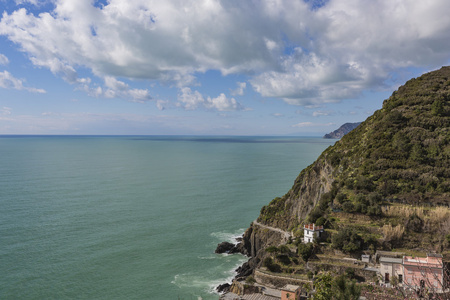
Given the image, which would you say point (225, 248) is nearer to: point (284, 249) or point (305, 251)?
point (284, 249)

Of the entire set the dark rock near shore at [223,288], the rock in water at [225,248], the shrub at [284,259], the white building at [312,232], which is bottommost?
the dark rock near shore at [223,288]

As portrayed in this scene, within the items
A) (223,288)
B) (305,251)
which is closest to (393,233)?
(305,251)

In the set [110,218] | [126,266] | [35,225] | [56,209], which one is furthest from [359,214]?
[56,209]

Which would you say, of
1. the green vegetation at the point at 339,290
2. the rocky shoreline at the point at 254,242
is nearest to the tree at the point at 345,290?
the green vegetation at the point at 339,290

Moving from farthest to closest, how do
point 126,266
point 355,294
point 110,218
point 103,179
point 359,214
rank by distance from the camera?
point 103,179 < point 110,218 < point 126,266 < point 359,214 < point 355,294

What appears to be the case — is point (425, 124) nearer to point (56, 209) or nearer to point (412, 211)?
point (412, 211)

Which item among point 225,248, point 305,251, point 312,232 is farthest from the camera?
point 225,248

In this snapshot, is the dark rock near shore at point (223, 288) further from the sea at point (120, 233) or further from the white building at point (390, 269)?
the white building at point (390, 269)

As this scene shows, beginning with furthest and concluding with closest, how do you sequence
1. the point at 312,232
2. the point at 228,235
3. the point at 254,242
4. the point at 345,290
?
1. the point at 228,235
2. the point at 254,242
3. the point at 312,232
4. the point at 345,290
